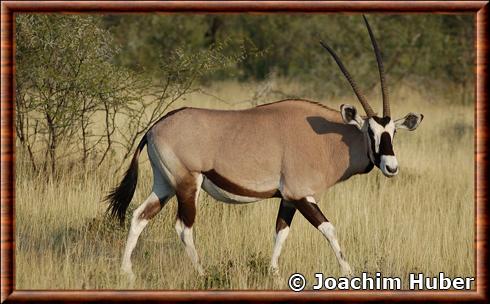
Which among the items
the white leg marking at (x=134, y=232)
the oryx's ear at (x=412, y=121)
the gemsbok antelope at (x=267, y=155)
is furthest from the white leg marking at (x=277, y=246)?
the oryx's ear at (x=412, y=121)

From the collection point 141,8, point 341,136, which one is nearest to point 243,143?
point 341,136

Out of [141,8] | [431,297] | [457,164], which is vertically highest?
[141,8]

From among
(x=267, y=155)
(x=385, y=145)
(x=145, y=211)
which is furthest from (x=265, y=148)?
(x=145, y=211)

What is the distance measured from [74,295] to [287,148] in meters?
2.11

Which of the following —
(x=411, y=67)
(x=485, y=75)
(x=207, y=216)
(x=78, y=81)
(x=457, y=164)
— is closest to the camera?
(x=485, y=75)

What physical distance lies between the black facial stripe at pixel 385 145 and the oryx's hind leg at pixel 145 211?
1.86 meters

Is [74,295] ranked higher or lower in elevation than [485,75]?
lower

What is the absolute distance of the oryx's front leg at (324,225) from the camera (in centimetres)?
689

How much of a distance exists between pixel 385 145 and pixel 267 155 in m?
0.98

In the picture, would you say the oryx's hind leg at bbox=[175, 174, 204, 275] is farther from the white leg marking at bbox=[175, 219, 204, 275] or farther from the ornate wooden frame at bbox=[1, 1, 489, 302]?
the ornate wooden frame at bbox=[1, 1, 489, 302]

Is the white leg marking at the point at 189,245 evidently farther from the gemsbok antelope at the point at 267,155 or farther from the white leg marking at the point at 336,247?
the white leg marking at the point at 336,247

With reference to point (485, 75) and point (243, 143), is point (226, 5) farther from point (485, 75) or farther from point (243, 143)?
point (485, 75)

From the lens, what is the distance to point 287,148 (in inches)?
278

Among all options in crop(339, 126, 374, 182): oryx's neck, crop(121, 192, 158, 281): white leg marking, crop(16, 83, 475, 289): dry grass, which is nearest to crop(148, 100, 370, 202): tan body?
crop(339, 126, 374, 182): oryx's neck
